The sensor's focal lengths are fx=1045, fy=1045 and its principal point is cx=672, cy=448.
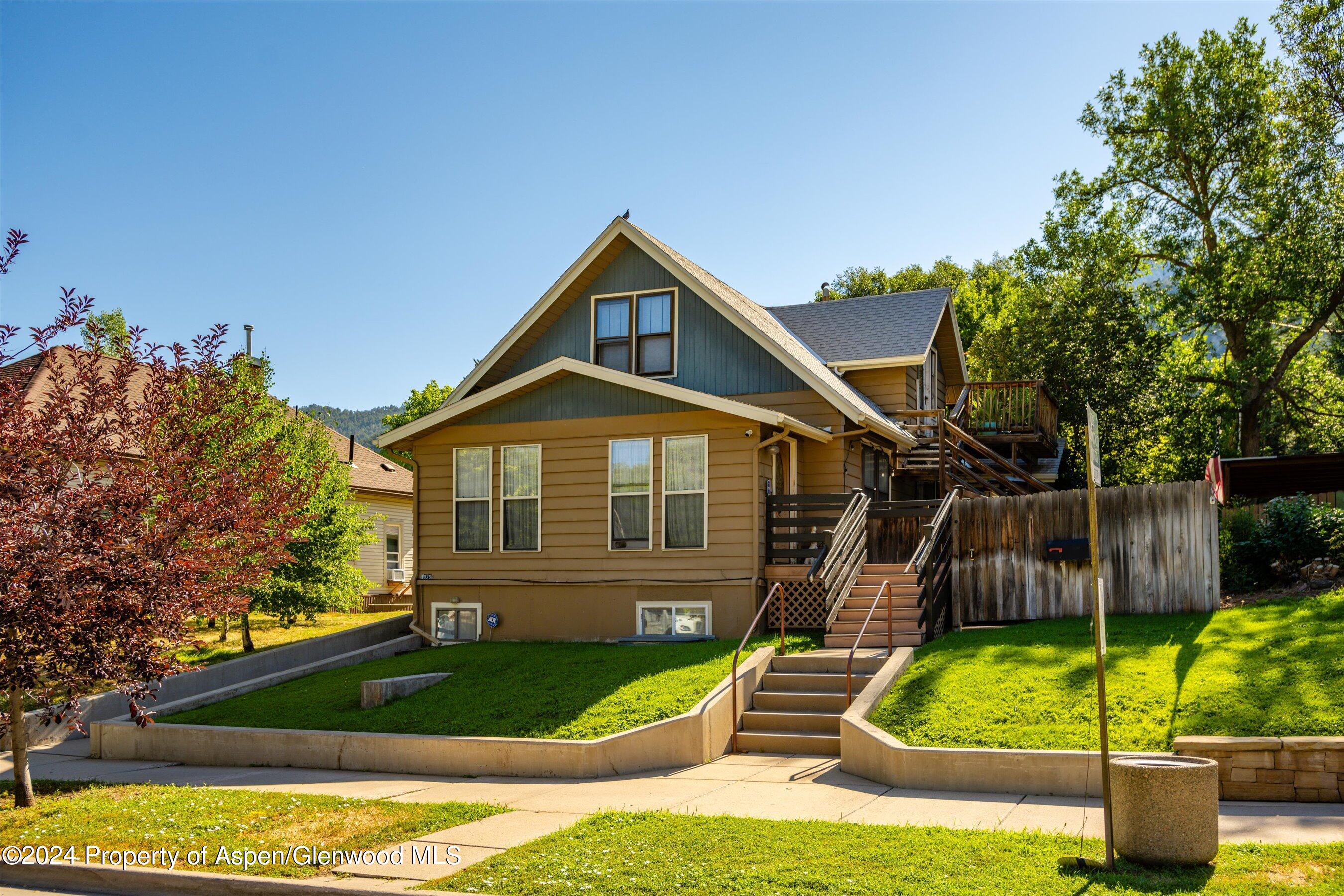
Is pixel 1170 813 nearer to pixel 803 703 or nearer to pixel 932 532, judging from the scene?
pixel 803 703

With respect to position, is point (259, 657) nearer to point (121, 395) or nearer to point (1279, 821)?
point (121, 395)

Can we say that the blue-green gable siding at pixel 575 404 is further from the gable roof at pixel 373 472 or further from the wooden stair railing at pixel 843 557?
the gable roof at pixel 373 472

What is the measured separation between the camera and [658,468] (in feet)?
58.0

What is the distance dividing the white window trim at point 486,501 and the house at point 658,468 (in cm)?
4

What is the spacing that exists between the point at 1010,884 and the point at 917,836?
1.21 m

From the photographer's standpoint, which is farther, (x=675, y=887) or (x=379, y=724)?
(x=379, y=724)

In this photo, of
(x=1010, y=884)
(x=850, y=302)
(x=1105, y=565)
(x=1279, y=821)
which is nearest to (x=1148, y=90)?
(x=850, y=302)

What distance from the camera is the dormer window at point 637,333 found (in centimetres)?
2088

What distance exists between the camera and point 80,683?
9.55 metres

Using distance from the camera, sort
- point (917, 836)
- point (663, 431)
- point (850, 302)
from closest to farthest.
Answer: point (917, 836) → point (663, 431) → point (850, 302)

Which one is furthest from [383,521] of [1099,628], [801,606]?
[1099,628]

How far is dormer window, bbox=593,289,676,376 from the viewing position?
68.5 feet

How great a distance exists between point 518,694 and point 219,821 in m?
4.99

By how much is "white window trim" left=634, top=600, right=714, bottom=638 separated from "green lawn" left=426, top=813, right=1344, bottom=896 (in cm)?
903
